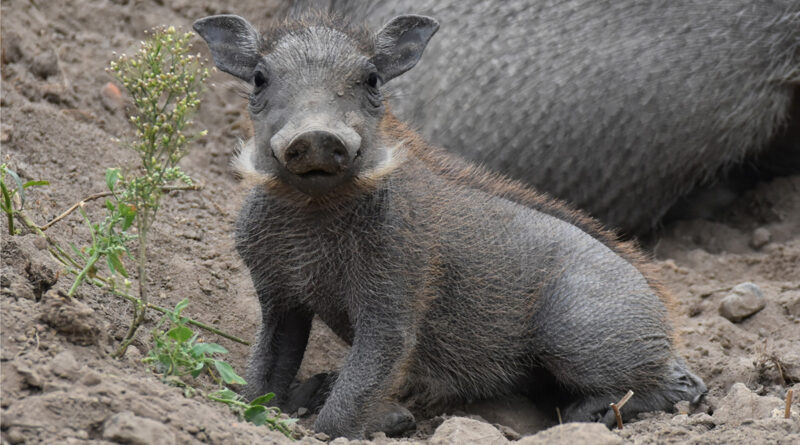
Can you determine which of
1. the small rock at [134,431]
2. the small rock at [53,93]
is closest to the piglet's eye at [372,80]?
the small rock at [134,431]

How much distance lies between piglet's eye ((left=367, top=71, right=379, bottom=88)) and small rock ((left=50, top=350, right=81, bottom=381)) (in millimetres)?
1383

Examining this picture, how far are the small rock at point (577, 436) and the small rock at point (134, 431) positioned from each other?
1.03 meters

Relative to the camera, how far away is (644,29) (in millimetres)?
5805

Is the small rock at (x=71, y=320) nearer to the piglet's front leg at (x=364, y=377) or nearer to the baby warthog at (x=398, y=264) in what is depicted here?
the baby warthog at (x=398, y=264)

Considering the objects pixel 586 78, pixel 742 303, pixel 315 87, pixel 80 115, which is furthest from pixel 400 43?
pixel 80 115

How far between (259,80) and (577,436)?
160 centimetres

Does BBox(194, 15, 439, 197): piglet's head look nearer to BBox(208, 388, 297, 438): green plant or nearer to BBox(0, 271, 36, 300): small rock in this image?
BBox(208, 388, 297, 438): green plant

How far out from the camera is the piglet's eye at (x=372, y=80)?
3658 millimetres

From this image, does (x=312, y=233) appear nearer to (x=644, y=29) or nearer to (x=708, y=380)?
(x=708, y=380)

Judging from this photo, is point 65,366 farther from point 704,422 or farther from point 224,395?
point 704,422

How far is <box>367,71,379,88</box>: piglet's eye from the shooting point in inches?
144

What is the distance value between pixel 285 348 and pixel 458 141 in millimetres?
1972

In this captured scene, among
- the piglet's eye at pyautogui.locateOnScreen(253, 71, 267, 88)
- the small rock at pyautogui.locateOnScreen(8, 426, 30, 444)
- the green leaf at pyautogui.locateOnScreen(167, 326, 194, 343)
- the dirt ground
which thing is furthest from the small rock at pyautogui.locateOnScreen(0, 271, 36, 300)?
the piglet's eye at pyautogui.locateOnScreen(253, 71, 267, 88)

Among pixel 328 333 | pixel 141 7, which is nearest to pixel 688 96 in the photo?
pixel 328 333
